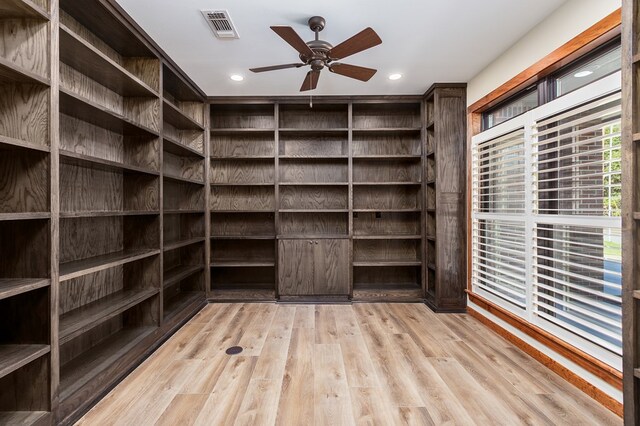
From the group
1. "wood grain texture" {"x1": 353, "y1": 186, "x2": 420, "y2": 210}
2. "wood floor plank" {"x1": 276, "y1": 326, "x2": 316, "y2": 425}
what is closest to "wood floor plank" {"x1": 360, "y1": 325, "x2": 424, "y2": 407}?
"wood floor plank" {"x1": 276, "y1": 326, "x2": 316, "y2": 425}

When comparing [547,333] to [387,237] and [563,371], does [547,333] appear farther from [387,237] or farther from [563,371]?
[387,237]

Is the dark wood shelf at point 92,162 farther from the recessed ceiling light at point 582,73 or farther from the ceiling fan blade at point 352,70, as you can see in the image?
the recessed ceiling light at point 582,73

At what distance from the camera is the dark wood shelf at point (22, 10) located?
4.83 feet

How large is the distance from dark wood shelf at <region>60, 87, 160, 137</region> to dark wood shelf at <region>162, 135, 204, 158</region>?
304 mm

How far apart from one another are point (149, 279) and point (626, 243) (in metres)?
3.18

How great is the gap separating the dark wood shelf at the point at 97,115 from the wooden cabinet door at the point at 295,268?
A: 1.93 meters

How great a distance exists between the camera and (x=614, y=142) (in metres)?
1.85

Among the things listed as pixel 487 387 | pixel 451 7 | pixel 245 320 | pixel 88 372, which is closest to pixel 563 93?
pixel 451 7

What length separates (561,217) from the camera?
2.22 meters

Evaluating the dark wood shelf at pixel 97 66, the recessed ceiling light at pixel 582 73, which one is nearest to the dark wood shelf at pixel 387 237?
the recessed ceiling light at pixel 582 73

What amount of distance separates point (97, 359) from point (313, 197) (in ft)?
9.29

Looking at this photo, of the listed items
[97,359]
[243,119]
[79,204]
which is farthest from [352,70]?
[97,359]

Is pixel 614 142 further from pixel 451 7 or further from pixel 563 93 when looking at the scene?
pixel 451 7

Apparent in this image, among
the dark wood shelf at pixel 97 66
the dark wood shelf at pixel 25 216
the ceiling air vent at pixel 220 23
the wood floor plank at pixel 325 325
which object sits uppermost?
the ceiling air vent at pixel 220 23
